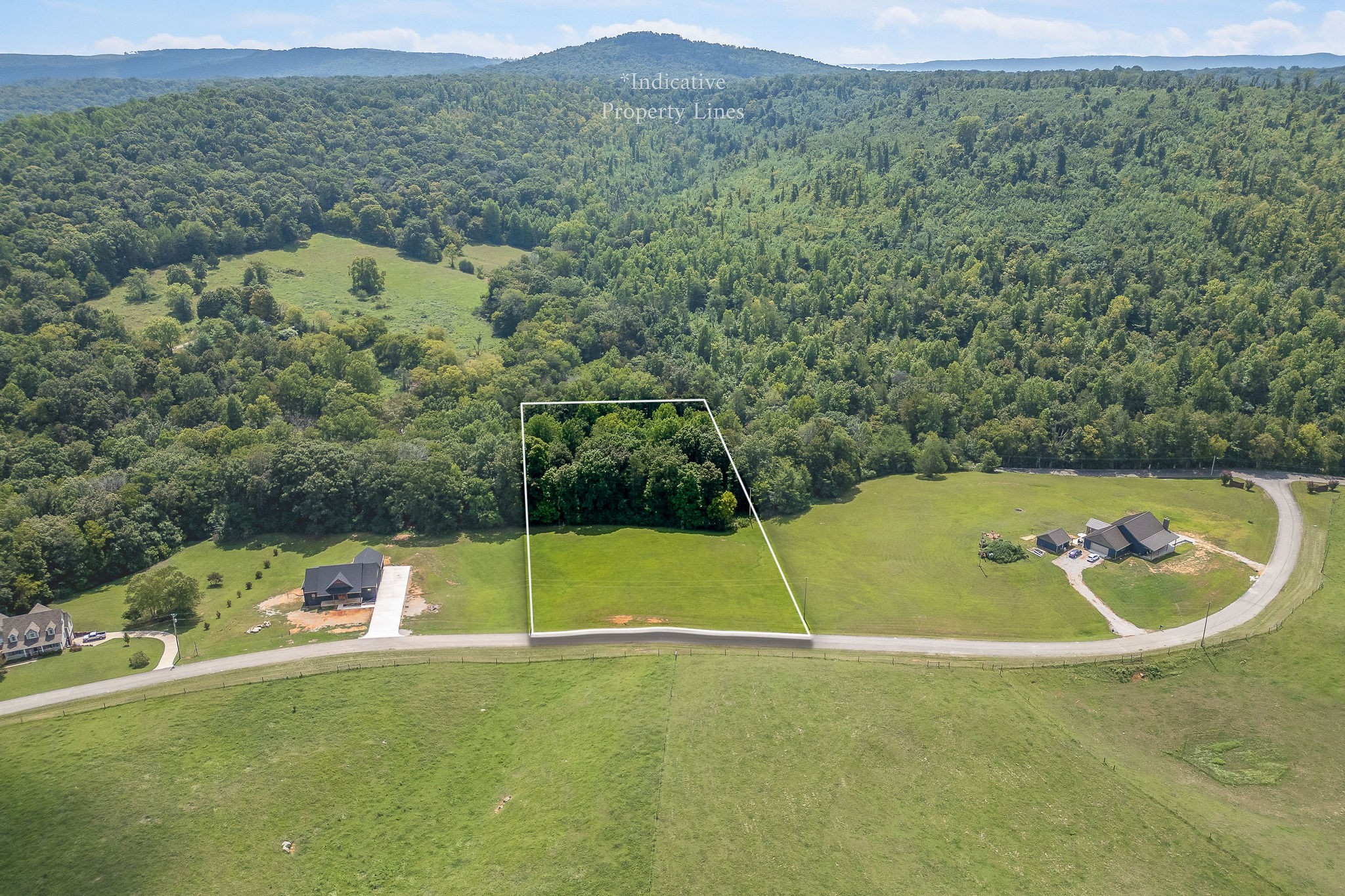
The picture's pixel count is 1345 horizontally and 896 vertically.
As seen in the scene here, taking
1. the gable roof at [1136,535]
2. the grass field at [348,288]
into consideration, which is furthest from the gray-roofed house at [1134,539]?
the grass field at [348,288]

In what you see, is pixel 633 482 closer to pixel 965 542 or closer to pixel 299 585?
pixel 299 585

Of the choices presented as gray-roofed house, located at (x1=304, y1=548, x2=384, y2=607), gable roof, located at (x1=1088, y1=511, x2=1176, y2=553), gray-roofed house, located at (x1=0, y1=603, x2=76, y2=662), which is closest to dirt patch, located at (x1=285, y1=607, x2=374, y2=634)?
gray-roofed house, located at (x1=304, y1=548, x2=384, y2=607)

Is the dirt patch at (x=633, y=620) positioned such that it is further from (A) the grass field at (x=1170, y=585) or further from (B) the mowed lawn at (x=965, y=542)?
(A) the grass field at (x=1170, y=585)

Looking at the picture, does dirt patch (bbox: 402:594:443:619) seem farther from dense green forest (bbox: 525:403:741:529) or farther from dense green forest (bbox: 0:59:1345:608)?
dense green forest (bbox: 525:403:741:529)

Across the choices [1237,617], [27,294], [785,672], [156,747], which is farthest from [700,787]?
[27,294]

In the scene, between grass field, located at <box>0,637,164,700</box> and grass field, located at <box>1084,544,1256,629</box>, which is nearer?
grass field, located at <box>0,637,164,700</box>
